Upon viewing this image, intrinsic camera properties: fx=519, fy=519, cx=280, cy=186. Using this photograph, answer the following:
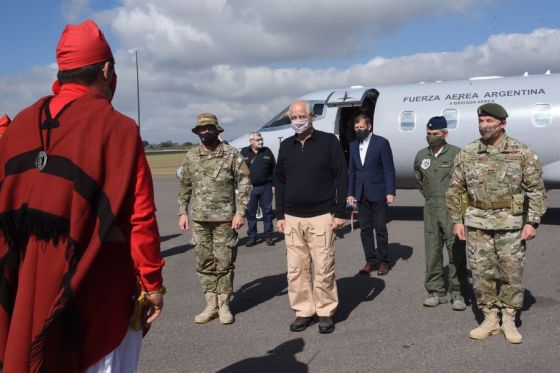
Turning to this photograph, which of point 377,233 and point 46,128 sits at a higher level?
point 46,128

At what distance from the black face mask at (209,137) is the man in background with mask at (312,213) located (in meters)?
0.81

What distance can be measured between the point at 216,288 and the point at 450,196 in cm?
249

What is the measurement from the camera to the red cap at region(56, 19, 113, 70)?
2.05 metres

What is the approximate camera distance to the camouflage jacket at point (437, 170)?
18.5 ft

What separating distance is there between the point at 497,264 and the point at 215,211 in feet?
8.83

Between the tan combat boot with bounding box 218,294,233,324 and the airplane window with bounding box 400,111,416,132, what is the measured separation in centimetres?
701

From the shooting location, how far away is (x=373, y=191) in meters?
7.11

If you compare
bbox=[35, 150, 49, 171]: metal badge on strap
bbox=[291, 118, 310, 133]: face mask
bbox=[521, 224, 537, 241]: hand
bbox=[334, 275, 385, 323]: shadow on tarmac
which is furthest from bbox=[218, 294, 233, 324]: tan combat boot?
bbox=[35, 150, 49, 171]: metal badge on strap

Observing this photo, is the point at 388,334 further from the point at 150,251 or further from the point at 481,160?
the point at 150,251

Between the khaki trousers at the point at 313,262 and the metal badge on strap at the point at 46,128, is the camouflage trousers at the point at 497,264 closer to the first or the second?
the khaki trousers at the point at 313,262

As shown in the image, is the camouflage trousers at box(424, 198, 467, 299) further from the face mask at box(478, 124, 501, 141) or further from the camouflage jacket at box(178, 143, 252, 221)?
the camouflage jacket at box(178, 143, 252, 221)

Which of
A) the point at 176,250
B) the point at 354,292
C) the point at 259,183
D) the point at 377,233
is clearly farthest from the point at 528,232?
the point at 176,250

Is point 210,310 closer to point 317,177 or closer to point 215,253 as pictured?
point 215,253

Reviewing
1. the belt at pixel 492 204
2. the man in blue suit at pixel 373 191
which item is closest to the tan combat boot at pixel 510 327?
the belt at pixel 492 204
